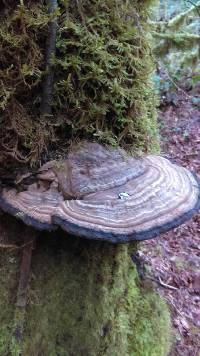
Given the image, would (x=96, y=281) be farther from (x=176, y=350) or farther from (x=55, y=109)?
(x=176, y=350)

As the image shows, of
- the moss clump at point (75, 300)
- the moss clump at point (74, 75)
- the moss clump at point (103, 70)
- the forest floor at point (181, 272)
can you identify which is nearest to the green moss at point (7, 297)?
the moss clump at point (75, 300)

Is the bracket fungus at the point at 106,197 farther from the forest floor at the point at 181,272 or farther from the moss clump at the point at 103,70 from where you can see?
the forest floor at the point at 181,272

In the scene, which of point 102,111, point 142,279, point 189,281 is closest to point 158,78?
point 189,281

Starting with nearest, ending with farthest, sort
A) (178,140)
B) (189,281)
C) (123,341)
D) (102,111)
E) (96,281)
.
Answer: (102,111)
(96,281)
(123,341)
(189,281)
(178,140)

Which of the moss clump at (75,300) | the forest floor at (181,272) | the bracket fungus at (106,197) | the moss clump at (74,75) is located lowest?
the forest floor at (181,272)

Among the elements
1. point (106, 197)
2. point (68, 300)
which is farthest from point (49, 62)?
point (68, 300)

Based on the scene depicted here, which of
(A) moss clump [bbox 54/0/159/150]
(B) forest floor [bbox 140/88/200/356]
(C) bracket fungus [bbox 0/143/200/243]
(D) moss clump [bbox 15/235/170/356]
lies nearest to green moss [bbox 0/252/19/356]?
(D) moss clump [bbox 15/235/170/356]
